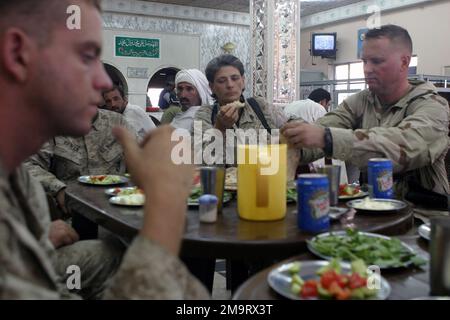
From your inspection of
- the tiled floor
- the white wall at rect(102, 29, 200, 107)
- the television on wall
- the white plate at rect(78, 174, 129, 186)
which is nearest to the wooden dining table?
the white plate at rect(78, 174, 129, 186)

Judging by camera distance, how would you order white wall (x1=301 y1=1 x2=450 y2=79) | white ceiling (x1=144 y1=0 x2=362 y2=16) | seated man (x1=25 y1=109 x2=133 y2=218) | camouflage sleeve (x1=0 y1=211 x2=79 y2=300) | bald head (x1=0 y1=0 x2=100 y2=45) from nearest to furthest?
camouflage sleeve (x1=0 y1=211 x2=79 y2=300)
bald head (x1=0 y1=0 x2=100 y2=45)
seated man (x1=25 y1=109 x2=133 y2=218)
white wall (x1=301 y1=1 x2=450 y2=79)
white ceiling (x1=144 y1=0 x2=362 y2=16)

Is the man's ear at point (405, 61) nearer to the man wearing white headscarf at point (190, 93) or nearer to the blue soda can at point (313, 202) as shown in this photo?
the blue soda can at point (313, 202)

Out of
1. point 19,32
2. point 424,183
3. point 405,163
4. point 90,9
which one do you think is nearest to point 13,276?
point 19,32

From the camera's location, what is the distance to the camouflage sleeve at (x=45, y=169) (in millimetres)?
2406

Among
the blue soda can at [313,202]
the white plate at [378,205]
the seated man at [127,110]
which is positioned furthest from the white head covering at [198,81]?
the blue soda can at [313,202]

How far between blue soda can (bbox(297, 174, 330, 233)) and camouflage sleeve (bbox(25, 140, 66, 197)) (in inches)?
60.8

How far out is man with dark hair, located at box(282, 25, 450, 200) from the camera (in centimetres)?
188

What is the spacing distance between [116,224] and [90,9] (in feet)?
2.35

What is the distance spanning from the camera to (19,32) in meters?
0.76

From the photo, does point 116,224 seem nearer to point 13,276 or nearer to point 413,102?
point 13,276

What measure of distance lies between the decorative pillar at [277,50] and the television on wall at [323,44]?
13.4 ft

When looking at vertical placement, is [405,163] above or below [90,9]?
below

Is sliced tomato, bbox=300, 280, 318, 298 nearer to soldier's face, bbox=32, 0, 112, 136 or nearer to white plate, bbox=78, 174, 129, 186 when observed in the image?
soldier's face, bbox=32, 0, 112, 136

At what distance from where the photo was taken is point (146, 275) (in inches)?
29.5
